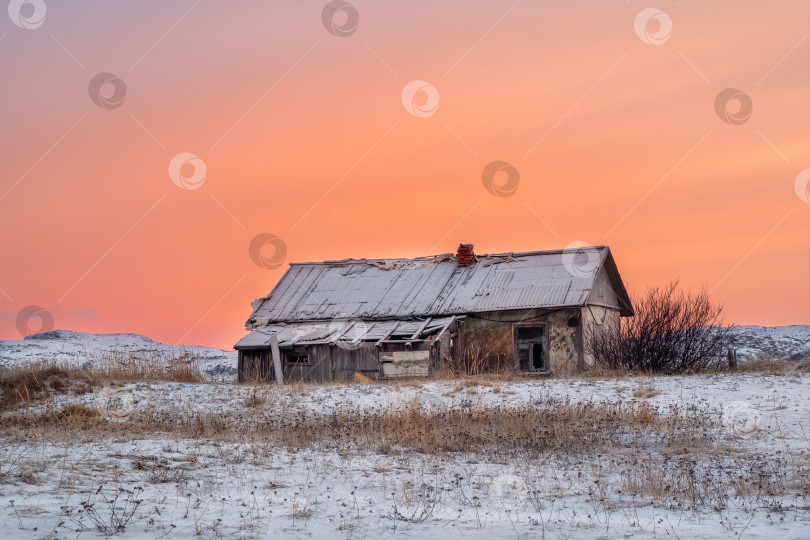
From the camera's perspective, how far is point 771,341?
38.7m

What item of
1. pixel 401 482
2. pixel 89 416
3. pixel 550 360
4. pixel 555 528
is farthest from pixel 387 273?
pixel 555 528

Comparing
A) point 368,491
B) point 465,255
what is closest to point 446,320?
point 465,255

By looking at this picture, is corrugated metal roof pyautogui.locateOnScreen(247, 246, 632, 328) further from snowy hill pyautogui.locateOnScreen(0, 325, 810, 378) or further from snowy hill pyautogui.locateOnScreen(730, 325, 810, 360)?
snowy hill pyautogui.locateOnScreen(730, 325, 810, 360)

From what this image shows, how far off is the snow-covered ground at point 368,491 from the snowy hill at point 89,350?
1426cm

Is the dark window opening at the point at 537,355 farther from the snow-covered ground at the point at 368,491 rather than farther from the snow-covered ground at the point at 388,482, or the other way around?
the snow-covered ground at the point at 368,491

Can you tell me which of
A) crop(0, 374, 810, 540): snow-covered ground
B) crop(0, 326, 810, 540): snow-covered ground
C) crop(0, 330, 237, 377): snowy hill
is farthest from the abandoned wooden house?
crop(0, 374, 810, 540): snow-covered ground

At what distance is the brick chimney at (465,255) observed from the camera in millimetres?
30798

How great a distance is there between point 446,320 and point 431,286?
2.62m

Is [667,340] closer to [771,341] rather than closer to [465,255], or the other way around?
[465,255]

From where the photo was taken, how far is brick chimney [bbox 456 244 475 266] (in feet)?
101

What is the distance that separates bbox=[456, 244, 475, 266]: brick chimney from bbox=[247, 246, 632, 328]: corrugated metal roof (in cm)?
21

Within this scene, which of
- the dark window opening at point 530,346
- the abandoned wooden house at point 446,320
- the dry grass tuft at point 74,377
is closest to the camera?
the dry grass tuft at point 74,377

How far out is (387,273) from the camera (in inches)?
1235

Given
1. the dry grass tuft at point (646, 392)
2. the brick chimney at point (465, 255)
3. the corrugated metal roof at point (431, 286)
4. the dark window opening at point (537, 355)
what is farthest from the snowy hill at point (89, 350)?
the dry grass tuft at point (646, 392)
